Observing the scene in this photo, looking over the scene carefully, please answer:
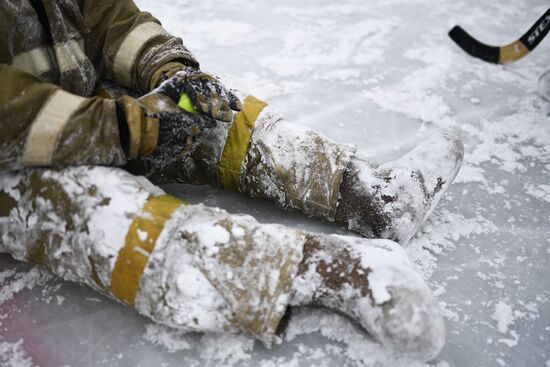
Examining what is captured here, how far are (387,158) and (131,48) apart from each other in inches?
32.6

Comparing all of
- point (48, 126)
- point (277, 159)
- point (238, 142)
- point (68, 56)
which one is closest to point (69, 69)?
point (68, 56)

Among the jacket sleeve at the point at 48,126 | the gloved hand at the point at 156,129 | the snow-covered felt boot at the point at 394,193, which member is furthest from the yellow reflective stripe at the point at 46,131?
the snow-covered felt boot at the point at 394,193

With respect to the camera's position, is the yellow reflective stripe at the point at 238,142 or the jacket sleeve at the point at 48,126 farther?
the yellow reflective stripe at the point at 238,142

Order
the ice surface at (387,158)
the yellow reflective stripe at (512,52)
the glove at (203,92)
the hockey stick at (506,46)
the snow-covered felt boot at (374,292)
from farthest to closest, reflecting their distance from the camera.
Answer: the yellow reflective stripe at (512,52)
the hockey stick at (506,46)
the glove at (203,92)
the ice surface at (387,158)
the snow-covered felt boot at (374,292)

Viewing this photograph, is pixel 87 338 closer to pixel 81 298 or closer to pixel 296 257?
pixel 81 298

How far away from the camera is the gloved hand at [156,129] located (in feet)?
2.77

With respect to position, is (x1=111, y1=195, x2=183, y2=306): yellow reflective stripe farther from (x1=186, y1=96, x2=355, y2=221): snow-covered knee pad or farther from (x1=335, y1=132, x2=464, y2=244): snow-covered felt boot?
(x1=335, y1=132, x2=464, y2=244): snow-covered felt boot

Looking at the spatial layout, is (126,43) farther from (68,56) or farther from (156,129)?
(156,129)

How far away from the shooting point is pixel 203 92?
0.98 metres

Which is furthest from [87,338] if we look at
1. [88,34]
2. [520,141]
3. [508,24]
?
[508,24]

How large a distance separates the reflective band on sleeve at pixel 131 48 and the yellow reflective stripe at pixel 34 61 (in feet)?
0.58

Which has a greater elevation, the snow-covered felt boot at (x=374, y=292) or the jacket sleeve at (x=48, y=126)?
the jacket sleeve at (x=48, y=126)

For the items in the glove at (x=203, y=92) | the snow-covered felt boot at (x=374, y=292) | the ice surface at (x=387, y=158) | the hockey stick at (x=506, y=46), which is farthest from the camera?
the hockey stick at (x=506, y=46)

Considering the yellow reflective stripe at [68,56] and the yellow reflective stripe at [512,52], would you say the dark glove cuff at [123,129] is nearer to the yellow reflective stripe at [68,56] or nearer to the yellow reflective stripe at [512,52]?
the yellow reflective stripe at [68,56]
